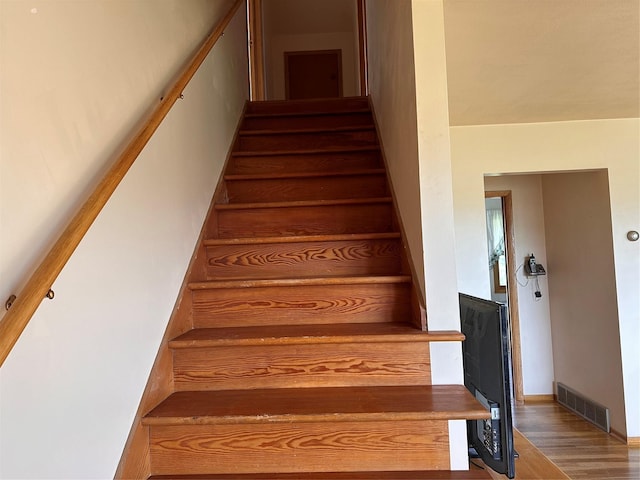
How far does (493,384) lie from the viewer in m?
1.24

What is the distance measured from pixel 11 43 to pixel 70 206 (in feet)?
1.05

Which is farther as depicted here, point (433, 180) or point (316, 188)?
point (316, 188)

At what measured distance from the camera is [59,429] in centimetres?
83

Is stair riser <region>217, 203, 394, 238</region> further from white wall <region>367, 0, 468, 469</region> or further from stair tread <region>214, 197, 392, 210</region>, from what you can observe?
white wall <region>367, 0, 468, 469</region>

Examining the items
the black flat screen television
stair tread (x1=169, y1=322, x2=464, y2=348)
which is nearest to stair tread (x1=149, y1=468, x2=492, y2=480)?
the black flat screen television

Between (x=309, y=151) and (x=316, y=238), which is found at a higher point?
(x=309, y=151)

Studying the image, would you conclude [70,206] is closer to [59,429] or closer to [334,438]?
[59,429]

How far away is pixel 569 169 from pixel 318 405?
277 cm

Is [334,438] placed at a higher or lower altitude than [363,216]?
lower

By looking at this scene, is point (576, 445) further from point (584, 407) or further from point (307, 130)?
point (307, 130)

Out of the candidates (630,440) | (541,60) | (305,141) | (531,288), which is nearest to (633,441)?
(630,440)

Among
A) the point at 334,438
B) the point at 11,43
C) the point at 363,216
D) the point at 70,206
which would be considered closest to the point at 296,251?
the point at 363,216

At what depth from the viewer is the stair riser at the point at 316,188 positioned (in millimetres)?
2170

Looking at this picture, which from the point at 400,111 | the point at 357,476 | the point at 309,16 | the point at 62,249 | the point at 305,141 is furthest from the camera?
the point at 309,16
